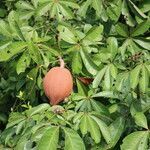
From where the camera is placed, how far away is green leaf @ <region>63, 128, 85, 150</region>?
1586 millimetres

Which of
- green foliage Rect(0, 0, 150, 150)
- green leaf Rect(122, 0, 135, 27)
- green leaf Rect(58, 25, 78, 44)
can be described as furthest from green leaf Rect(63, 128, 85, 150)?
green leaf Rect(122, 0, 135, 27)

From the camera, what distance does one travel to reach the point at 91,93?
6.26ft

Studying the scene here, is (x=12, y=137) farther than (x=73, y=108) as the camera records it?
Yes

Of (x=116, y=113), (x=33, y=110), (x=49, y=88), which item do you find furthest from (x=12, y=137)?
(x=49, y=88)

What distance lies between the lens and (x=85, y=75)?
1.85m

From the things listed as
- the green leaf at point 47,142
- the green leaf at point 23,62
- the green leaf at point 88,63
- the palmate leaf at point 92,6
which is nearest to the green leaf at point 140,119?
the green leaf at point 88,63

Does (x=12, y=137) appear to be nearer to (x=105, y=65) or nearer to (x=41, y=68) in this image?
(x=41, y=68)

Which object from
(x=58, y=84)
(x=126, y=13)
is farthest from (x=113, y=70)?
(x=126, y=13)

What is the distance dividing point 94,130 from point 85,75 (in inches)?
9.4

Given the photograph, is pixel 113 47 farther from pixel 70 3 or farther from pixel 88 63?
pixel 70 3

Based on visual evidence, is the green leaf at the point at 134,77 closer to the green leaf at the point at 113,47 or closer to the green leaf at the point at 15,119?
the green leaf at the point at 113,47

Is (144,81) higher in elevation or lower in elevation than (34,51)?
lower

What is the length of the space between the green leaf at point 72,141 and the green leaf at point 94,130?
12 cm

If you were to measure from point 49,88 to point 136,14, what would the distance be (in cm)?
82
